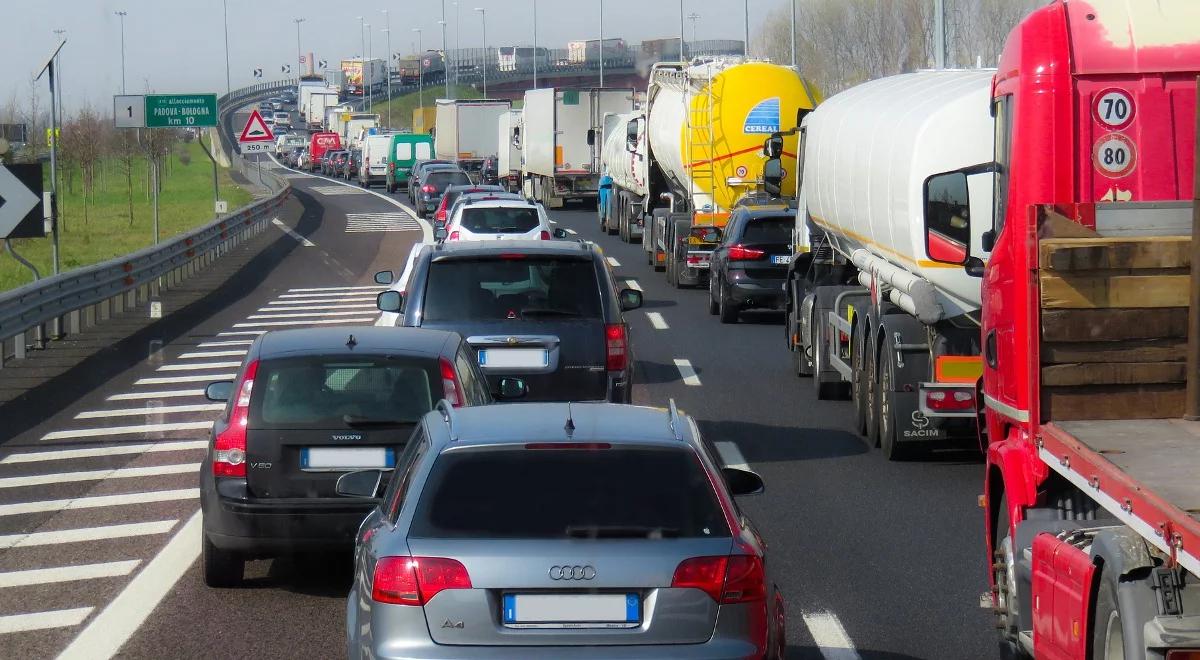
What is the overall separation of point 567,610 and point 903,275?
8031 millimetres

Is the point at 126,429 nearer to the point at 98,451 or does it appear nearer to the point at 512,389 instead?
the point at 98,451

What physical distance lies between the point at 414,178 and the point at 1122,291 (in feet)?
189

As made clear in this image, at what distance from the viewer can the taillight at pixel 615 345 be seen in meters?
12.4

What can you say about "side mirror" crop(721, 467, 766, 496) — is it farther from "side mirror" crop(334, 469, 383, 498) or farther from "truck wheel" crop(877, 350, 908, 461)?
"truck wheel" crop(877, 350, 908, 461)

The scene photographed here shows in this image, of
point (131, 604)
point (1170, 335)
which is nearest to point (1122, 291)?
point (1170, 335)

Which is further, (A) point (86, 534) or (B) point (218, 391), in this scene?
(A) point (86, 534)

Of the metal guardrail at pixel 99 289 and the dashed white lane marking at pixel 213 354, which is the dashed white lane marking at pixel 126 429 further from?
the dashed white lane marking at pixel 213 354

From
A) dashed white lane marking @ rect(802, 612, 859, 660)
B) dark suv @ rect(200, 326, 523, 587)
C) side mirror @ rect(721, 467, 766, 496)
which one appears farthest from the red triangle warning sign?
side mirror @ rect(721, 467, 766, 496)

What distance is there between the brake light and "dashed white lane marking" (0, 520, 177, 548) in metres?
2.05

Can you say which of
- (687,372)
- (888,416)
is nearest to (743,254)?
(687,372)

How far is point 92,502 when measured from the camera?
11.9 m

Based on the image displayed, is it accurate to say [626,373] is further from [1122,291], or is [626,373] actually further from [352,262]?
[352,262]

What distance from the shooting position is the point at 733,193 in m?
28.7

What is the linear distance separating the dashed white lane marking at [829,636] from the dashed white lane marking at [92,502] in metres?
5.07
